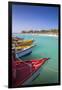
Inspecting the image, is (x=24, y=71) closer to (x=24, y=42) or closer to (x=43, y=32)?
(x=24, y=42)

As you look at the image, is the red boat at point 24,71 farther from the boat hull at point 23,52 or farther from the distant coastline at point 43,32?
the distant coastline at point 43,32

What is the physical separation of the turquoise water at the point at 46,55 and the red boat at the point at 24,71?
0.04 metres

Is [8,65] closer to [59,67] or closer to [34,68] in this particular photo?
[34,68]

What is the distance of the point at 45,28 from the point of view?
1.96 meters

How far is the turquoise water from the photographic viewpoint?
1.93 meters

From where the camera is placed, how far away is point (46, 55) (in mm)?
1963

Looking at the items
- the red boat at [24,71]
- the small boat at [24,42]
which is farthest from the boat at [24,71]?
the small boat at [24,42]

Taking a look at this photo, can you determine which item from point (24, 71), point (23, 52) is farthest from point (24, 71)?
point (23, 52)

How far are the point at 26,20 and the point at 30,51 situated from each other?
28 centimetres

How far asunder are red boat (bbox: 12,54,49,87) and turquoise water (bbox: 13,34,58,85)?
4 cm

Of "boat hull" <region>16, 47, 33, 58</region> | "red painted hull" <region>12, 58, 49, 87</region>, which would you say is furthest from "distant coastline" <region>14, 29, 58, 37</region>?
"red painted hull" <region>12, 58, 49, 87</region>

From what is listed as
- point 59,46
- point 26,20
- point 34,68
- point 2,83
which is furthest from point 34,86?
point 26,20

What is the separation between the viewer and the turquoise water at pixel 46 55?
1.93m

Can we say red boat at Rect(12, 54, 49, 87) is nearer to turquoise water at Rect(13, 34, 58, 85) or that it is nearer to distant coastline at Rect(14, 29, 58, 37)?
turquoise water at Rect(13, 34, 58, 85)
